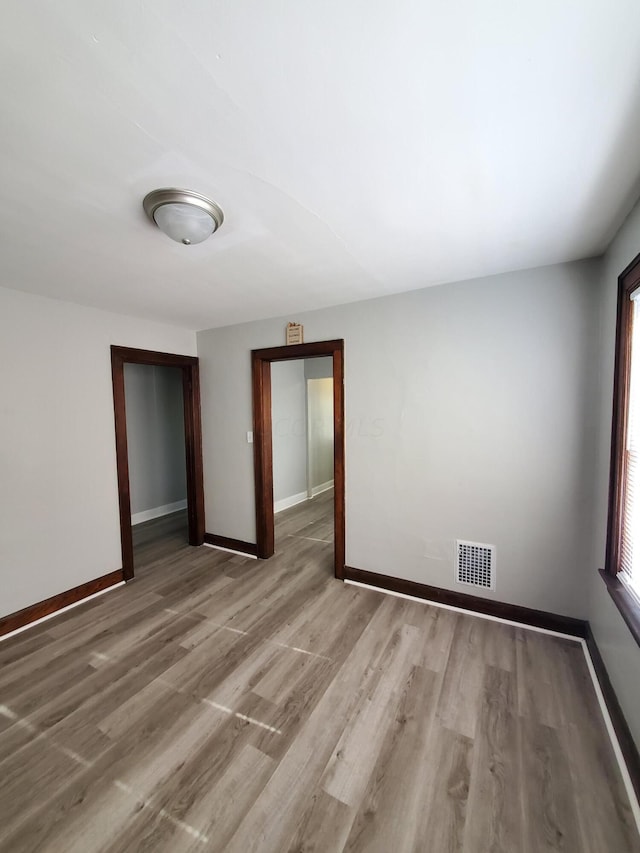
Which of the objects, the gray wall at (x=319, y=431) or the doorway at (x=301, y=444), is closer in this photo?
the doorway at (x=301, y=444)

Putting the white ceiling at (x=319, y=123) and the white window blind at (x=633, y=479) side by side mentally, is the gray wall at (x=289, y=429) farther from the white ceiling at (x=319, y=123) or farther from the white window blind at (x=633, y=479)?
the white window blind at (x=633, y=479)

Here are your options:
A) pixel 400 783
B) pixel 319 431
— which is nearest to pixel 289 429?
pixel 319 431

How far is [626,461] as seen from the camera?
1654 mm

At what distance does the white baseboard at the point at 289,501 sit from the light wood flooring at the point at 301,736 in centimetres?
228

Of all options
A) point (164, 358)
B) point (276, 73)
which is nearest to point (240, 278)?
point (276, 73)

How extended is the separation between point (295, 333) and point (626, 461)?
7.94 feet

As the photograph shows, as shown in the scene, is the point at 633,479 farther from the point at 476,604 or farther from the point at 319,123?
the point at 319,123

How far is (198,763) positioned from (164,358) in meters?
2.98

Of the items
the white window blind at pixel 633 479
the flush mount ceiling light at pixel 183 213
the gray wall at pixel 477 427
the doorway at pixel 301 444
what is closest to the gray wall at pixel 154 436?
the doorway at pixel 301 444

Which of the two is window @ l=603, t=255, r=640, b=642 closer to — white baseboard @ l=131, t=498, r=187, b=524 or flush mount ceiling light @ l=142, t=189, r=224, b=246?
flush mount ceiling light @ l=142, t=189, r=224, b=246

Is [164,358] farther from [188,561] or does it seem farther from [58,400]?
[188,561]

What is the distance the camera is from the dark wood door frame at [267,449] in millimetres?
2820

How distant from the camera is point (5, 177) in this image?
1.13m

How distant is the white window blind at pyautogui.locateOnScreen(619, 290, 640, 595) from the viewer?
4.89 ft
